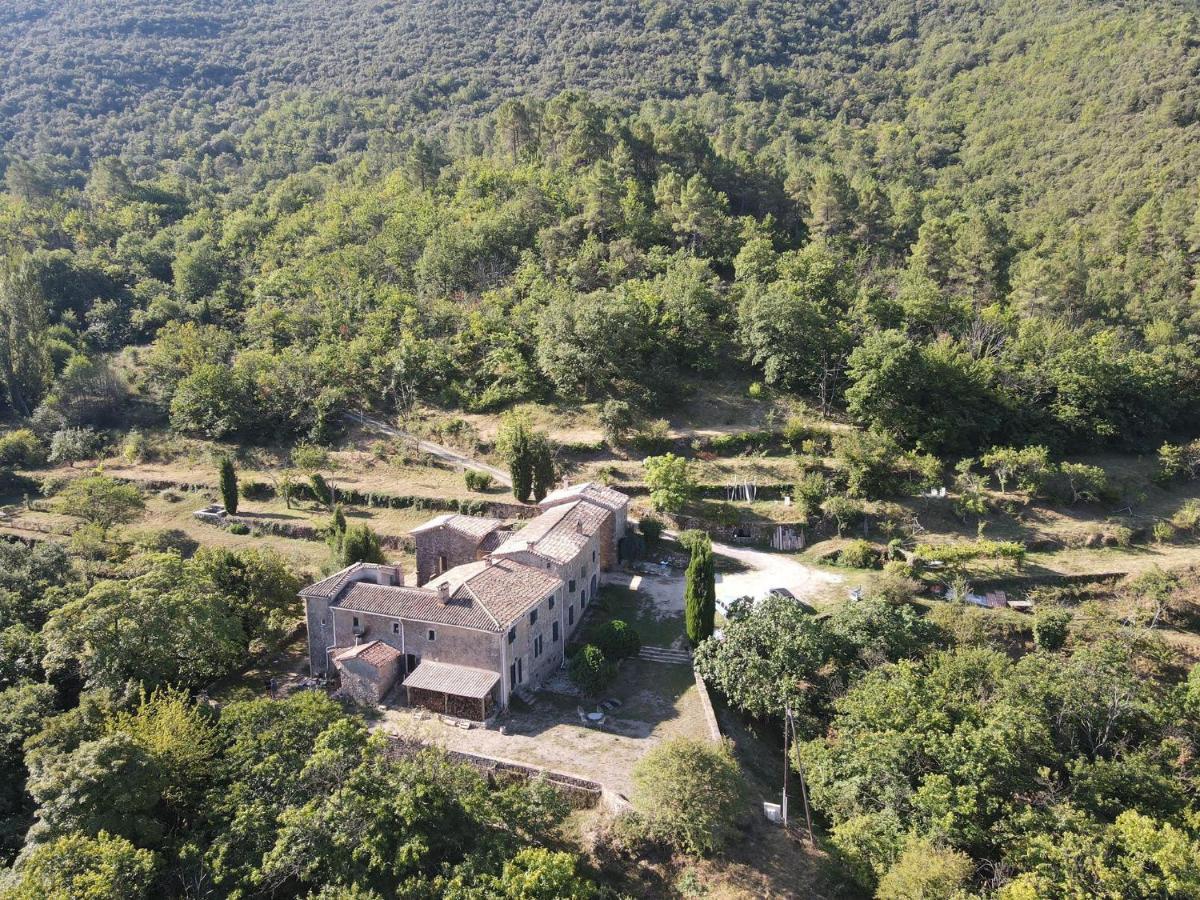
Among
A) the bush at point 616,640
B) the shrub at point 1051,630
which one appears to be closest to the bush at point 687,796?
the bush at point 616,640

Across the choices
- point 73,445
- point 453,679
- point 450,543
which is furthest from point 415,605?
point 73,445

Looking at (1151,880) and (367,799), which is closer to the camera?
(1151,880)

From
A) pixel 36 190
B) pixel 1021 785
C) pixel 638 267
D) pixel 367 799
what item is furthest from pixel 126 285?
pixel 1021 785

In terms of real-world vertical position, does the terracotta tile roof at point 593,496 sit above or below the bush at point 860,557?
above

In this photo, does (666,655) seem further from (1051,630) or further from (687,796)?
(1051,630)

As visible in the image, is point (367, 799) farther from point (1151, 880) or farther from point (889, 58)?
point (889, 58)

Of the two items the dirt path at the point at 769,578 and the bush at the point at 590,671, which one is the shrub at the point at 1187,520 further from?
the bush at the point at 590,671

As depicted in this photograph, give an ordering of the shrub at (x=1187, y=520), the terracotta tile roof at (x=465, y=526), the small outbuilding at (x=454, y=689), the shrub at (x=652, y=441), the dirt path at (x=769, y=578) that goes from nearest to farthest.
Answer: the small outbuilding at (x=454, y=689), the dirt path at (x=769, y=578), the terracotta tile roof at (x=465, y=526), the shrub at (x=1187, y=520), the shrub at (x=652, y=441)
